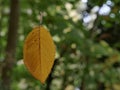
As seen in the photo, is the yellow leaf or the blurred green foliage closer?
the yellow leaf

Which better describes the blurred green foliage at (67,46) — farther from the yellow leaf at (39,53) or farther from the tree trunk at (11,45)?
the yellow leaf at (39,53)

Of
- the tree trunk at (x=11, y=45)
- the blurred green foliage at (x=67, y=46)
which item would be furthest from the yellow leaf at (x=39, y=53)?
the tree trunk at (x=11, y=45)

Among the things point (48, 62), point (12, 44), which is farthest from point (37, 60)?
point (12, 44)

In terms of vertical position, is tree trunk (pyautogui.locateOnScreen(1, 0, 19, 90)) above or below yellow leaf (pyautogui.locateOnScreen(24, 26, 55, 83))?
below

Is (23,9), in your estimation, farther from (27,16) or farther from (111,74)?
(111,74)

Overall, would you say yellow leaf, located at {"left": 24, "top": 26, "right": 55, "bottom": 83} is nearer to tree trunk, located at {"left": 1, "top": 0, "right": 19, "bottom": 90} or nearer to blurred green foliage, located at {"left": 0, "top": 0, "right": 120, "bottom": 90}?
blurred green foliage, located at {"left": 0, "top": 0, "right": 120, "bottom": 90}

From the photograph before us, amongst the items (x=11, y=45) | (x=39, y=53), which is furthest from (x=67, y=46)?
(x=39, y=53)

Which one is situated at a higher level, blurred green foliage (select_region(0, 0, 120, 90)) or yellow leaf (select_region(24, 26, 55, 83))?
yellow leaf (select_region(24, 26, 55, 83))

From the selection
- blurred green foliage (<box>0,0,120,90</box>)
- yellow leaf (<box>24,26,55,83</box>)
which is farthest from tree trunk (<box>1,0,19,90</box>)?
yellow leaf (<box>24,26,55,83</box>)
